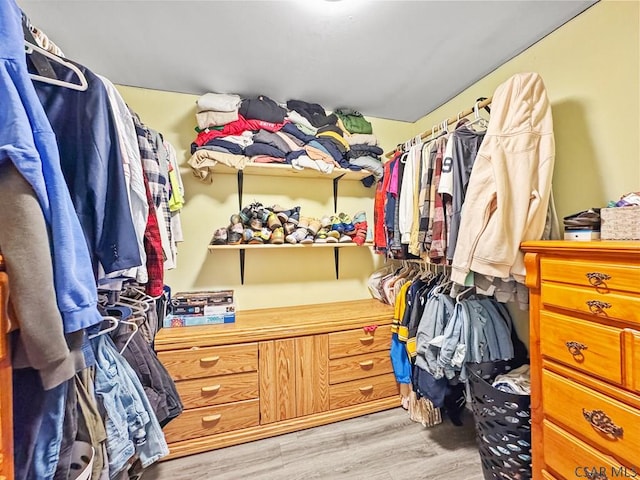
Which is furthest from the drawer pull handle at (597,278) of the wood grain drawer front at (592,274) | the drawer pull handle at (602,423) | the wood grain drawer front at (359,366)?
the wood grain drawer front at (359,366)

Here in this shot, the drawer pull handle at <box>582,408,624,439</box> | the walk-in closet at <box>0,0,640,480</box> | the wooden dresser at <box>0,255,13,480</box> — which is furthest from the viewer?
the drawer pull handle at <box>582,408,624,439</box>

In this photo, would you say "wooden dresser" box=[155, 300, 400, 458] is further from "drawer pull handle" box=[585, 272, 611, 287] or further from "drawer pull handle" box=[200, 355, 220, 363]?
"drawer pull handle" box=[585, 272, 611, 287]

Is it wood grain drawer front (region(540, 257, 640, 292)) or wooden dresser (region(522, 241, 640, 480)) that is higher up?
wood grain drawer front (region(540, 257, 640, 292))

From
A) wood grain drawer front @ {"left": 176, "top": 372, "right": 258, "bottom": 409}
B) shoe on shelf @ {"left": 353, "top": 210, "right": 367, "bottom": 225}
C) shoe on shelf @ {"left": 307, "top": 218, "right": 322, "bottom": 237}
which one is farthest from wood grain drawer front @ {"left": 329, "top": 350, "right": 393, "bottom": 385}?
shoe on shelf @ {"left": 353, "top": 210, "right": 367, "bottom": 225}

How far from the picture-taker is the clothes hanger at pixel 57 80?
0.72m

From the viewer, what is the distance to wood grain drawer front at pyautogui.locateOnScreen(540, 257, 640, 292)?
2.65 ft

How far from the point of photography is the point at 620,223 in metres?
0.98

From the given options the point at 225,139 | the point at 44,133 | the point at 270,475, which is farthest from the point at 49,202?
the point at 270,475

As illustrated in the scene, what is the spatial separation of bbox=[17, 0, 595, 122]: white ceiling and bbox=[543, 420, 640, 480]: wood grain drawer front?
181cm

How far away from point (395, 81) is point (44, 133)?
1921mm

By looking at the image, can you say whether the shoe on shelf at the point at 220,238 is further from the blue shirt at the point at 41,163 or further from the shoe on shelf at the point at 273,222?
the blue shirt at the point at 41,163

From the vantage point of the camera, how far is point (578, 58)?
1.35 metres

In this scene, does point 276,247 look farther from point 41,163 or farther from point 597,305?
point 597,305

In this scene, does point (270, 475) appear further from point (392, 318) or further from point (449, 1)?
point (449, 1)
